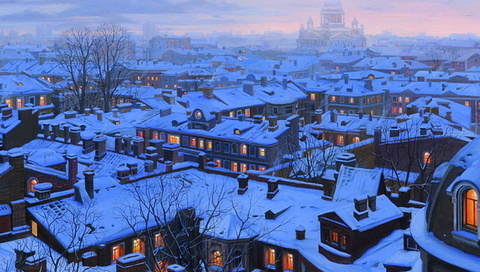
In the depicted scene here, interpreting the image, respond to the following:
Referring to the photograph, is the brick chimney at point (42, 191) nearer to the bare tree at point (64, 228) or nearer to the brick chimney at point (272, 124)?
the bare tree at point (64, 228)

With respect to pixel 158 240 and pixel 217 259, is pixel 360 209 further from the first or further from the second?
pixel 158 240

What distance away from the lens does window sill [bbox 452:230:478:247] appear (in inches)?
645

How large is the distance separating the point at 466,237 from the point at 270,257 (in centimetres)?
1170

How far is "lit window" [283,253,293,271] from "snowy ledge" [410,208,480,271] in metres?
8.45

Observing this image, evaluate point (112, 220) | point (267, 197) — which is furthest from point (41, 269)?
point (267, 197)

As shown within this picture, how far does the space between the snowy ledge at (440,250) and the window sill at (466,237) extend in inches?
13.1

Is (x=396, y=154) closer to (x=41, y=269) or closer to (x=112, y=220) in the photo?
(x=112, y=220)

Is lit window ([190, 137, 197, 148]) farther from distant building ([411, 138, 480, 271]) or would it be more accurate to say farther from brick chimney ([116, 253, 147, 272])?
distant building ([411, 138, 480, 271])

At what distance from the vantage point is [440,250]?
17047mm

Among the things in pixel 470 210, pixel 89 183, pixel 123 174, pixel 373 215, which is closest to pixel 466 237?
pixel 470 210

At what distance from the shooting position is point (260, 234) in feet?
89.0

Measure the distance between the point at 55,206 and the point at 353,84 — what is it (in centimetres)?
6804

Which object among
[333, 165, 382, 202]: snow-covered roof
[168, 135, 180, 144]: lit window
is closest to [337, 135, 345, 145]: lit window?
[168, 135, 180, 144]: lit window

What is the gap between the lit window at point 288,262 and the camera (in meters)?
26.2
